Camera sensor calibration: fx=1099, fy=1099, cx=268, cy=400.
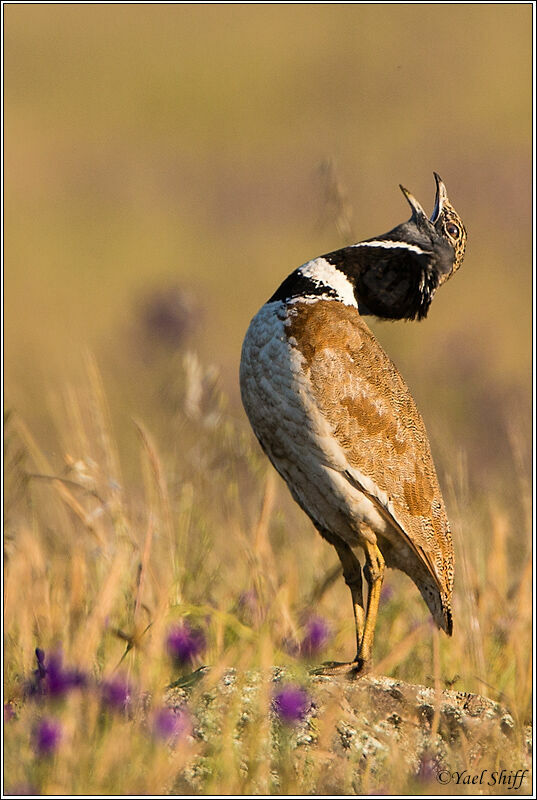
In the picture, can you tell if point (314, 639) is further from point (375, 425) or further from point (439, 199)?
point (439, 199)

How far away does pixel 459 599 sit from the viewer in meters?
6.25

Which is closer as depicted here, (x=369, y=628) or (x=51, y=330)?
(x=369, y=628)

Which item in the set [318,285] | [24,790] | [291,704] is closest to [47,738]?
[24,790]

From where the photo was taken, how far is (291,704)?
4102 millimetres

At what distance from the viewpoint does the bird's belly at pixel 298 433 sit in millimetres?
5199

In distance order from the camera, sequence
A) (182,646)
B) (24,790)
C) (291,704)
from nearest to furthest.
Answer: (24,790)
(291,704)
(182,646)

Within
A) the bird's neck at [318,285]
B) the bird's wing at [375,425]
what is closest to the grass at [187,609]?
the bird's wing at [375,425]

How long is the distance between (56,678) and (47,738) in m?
0.39

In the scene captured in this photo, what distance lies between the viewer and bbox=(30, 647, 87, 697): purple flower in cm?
395

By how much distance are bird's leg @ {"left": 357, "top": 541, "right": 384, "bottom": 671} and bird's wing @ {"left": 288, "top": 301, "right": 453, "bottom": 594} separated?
16 cm

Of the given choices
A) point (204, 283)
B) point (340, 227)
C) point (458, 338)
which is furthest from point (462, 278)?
point (340, 227)

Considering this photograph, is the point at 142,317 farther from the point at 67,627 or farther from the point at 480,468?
the point at 480,468

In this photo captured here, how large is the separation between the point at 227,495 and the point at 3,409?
4.86 feet

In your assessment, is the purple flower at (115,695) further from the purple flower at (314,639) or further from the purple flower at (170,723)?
the purple flower at (314,639)
